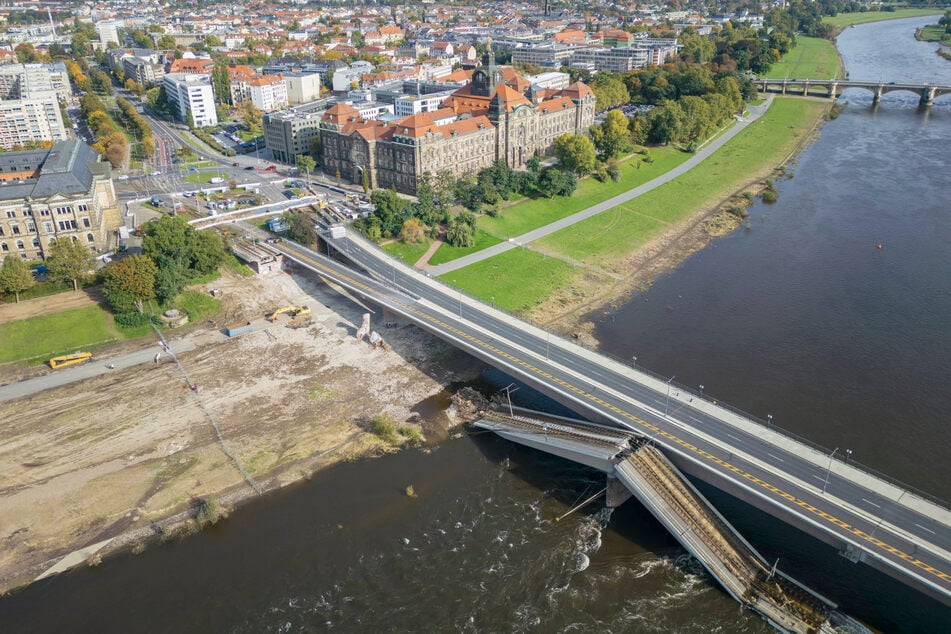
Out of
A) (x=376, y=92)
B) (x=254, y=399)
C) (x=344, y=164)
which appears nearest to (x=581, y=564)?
(x=254, y=399)

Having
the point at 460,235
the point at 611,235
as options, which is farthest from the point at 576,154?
the point at 460,235

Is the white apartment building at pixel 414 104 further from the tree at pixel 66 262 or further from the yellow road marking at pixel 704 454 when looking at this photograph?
the yellow road marking at pixel 704 454

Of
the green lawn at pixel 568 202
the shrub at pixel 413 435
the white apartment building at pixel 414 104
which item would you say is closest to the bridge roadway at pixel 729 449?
the shrub at pixel 413 435

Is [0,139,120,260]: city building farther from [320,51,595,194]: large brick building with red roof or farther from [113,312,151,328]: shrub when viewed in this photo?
[320,51,595,194]: large brick building with red roof

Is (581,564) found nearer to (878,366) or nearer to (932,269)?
(878,366)

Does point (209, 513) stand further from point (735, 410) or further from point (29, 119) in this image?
point (29, 119)
